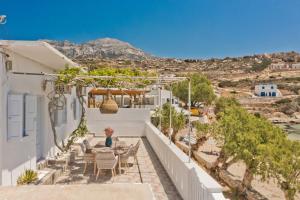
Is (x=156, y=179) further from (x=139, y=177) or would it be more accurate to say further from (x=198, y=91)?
(x=198, y=91)

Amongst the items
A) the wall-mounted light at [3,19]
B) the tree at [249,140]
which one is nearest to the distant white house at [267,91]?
the tree at [249,140]

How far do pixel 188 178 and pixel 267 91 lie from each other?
2717 inches

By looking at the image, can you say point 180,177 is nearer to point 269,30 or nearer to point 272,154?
point 272,154

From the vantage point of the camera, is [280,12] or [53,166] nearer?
[53,166]

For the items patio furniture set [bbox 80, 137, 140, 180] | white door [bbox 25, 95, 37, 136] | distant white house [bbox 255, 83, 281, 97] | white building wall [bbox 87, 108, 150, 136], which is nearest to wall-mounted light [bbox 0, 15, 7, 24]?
white door [bbox 25, 95, 37, 136]

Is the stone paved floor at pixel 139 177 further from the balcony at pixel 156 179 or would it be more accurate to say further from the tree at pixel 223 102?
the tree at pixel 223 102

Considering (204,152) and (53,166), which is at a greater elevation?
(53,166)

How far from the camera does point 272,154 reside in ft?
39.1

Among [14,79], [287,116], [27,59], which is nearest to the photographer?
[14,79]

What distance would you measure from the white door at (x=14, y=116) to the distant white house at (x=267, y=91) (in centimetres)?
6738

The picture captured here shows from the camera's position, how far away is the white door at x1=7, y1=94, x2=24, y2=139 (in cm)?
637

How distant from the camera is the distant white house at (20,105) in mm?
6098

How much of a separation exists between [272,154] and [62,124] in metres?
7.69

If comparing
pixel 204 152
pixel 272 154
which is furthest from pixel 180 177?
pixel 204 152
